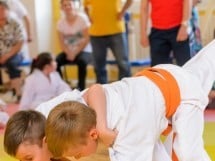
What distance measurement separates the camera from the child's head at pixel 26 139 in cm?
168

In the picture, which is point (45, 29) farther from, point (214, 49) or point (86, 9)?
point (214, 49)

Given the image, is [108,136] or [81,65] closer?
[108,136]

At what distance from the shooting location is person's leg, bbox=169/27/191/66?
3.45 meters

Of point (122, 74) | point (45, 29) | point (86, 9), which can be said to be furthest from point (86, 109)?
point (45, 29)

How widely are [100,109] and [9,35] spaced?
3.47 meters

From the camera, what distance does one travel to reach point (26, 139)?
1679 millimetres

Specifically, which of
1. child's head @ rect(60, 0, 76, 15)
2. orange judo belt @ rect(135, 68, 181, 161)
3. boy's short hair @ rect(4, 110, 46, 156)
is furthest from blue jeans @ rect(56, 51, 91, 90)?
boy's short hair @ rect(4, 110, 46, 156)

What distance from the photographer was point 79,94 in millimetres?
1888

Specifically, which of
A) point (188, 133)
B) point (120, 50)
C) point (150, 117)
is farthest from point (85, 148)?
point (120, 50)

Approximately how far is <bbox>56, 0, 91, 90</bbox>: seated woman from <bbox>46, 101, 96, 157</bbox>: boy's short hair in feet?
11.5

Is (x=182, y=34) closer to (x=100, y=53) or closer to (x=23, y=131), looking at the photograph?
(x=100, y=53)

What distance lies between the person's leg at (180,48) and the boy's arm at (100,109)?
5.62 feet

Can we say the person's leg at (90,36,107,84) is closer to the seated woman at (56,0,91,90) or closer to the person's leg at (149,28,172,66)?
the seated woman at (56,0,91,90)

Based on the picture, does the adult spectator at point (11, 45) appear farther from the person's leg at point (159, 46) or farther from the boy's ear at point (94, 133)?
the boy's ear at point (94, 133)
